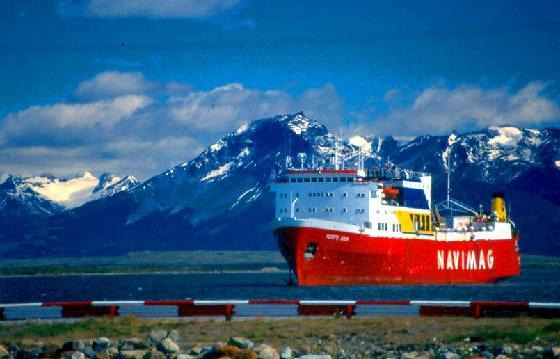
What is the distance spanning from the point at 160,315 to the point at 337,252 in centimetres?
3715

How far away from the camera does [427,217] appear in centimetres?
8862

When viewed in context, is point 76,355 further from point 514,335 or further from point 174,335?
point 514,335

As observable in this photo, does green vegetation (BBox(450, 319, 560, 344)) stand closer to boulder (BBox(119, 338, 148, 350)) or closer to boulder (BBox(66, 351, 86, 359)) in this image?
boulder (BBox(119, 338, 148, 350))

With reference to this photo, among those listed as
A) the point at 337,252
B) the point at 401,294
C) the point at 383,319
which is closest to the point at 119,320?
the point at 383,319

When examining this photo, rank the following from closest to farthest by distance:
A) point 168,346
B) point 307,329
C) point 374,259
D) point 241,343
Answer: point 241,343
point 168,346
point 307,329
point 374,259

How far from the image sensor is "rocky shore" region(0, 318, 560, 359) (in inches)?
1170

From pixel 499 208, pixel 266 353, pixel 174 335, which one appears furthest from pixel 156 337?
pixel 499 208

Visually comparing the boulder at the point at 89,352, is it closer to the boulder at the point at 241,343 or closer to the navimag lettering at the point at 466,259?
the boulder at the point at 241,343

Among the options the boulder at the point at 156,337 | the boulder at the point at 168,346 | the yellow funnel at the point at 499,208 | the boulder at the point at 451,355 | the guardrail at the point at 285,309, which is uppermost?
the yellow funnel at the point at 499,208

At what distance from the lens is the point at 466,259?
91.6 metres

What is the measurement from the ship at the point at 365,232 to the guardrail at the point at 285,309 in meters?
35.3

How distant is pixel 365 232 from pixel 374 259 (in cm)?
225

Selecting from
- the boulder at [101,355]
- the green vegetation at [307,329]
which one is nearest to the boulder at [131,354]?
the boulder at [101,355]

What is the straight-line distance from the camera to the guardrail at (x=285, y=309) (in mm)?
37750
